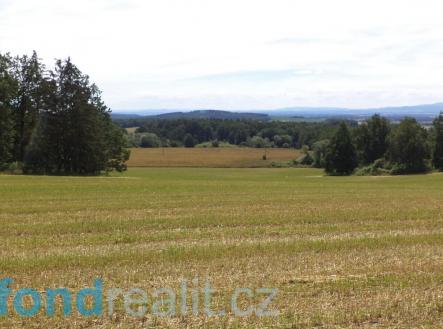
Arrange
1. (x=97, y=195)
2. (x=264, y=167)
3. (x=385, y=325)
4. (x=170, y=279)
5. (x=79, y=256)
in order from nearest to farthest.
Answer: (x=385, y=325) < (x=170, y=279) < (x=79, y=256) < (x=97, y=195) < (x=264, y=167)

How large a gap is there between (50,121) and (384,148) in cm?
7275

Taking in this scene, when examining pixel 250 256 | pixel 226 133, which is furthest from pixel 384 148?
pixel 250 256

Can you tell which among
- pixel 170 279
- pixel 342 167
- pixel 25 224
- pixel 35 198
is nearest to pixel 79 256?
pixel 170 279

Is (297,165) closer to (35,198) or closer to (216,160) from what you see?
(216,160)

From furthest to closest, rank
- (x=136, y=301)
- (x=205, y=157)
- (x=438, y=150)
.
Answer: (x=205, y=157), (x=438, y=150), (x=136, y=301)

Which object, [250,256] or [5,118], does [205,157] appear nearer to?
[5,118]

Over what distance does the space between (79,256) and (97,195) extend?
52.2 ft

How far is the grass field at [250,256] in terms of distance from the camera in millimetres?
7383

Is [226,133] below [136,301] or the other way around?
the other way around

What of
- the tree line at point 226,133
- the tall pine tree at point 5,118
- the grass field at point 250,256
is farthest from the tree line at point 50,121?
the tree line at point 226,133

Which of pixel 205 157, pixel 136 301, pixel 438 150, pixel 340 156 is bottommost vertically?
pixel 205 157

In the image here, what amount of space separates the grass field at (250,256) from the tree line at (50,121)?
127 ft

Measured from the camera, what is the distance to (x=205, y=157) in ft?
403

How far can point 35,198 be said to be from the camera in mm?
24391
